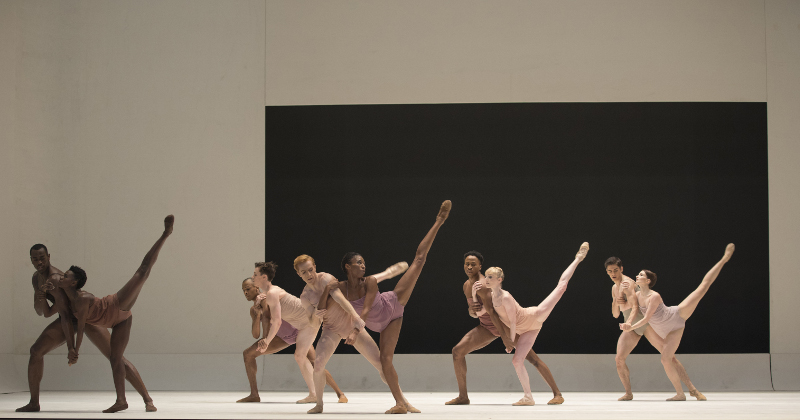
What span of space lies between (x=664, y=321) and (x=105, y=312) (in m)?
5.12

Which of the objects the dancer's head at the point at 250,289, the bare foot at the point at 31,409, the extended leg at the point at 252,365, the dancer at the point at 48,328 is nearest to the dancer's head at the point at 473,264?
the extended leg at the point at 252,365

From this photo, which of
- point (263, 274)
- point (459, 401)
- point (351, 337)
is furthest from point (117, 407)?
point (459, 401)

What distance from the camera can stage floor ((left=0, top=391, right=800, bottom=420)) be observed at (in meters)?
5.28

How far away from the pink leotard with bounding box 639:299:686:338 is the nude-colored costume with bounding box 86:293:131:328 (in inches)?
190

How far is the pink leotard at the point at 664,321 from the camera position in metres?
7.05

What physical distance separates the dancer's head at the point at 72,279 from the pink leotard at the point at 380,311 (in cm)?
218

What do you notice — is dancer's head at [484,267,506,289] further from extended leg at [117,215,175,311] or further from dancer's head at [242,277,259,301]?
extended leg at [117,215,175,311]

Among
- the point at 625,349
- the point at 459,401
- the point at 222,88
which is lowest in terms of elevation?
the point at 459,401

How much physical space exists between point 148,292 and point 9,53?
3.66 meters

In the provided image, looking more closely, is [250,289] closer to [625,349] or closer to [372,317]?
[372,317]

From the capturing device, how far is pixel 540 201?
9.34 metres

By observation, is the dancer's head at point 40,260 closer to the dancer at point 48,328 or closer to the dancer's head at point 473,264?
the dancer at point 48,328

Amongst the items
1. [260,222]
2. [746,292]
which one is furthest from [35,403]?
[746,292]

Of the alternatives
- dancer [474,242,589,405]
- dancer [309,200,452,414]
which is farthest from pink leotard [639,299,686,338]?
dancer [309,200,452,414]
